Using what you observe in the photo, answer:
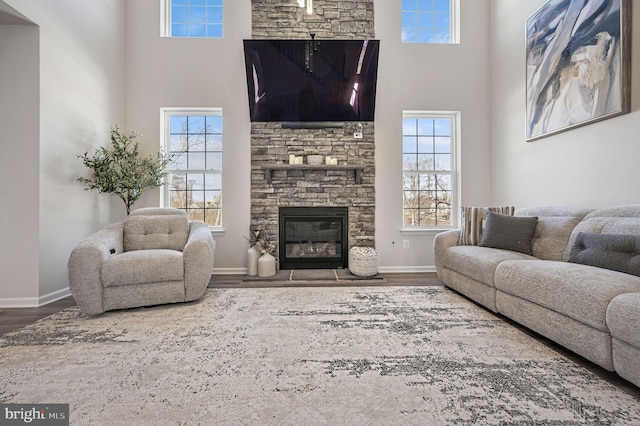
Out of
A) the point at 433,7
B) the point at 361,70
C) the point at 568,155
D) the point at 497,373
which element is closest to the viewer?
the point at 497,373

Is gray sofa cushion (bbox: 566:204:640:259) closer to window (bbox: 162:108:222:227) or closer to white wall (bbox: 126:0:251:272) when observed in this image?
white wall (bbox: 126:0:251:272)

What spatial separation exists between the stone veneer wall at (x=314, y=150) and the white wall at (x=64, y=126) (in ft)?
6.08

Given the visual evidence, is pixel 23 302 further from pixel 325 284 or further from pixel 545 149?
pixel 545 149

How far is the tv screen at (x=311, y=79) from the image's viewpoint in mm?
4133

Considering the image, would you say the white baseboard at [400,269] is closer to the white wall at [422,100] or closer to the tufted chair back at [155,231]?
the white wall at [422,100]

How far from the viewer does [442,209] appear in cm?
459

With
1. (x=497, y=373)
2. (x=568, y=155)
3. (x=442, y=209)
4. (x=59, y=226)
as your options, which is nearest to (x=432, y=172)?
(x=442, y=209)

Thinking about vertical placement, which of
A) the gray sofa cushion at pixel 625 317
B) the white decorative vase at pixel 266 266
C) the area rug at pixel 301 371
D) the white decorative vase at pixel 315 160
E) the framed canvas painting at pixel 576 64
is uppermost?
the framed canvas painting at pixel 576 64

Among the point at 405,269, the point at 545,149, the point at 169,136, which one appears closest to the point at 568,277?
the point at 545,149

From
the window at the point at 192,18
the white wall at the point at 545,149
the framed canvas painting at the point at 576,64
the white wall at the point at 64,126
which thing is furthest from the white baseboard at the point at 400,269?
the window at the point at 192,18

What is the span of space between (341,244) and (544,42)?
334 cm

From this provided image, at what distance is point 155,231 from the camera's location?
328 cm

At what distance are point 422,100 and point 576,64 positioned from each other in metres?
1.82

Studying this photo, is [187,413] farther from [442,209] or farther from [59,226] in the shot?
[442,209]
